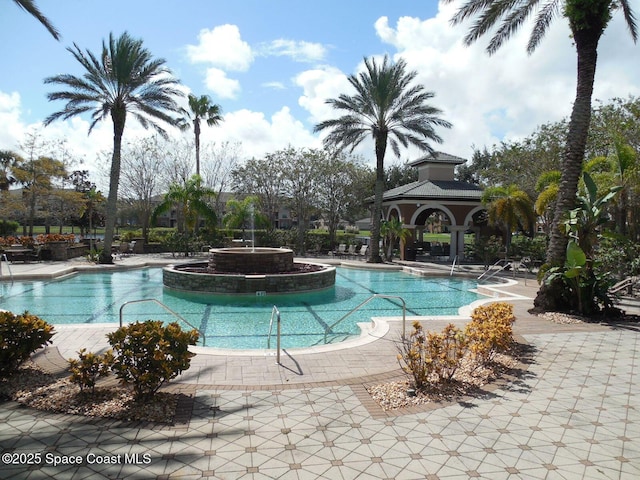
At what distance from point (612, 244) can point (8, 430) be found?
54.2 ft

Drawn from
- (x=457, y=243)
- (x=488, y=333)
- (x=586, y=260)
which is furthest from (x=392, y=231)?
(x=488, y=333)

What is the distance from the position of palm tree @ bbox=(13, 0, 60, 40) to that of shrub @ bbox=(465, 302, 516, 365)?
9032 mm

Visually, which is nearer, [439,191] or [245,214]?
[439,191]

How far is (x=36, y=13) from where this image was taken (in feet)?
26.2

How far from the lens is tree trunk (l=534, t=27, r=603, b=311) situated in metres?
10.6

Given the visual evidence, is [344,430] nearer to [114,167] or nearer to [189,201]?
[114,167]

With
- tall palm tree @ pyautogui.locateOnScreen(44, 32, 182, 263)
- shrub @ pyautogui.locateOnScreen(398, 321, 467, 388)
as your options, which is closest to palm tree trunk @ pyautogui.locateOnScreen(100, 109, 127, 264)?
tall palm tree @ pyautogui.locateOnScreen(44, 32, 182, 263)

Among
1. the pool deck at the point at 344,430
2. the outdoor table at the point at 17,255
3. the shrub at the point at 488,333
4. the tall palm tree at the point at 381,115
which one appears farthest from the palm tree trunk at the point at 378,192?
the outdoor table at the point at 17,255

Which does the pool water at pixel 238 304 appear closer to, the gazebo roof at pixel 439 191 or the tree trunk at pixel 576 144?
the tree trunk at pixel 576 144

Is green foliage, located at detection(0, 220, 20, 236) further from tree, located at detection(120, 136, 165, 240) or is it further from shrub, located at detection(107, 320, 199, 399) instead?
shrub, located at detection(107, 320, 199, 399)

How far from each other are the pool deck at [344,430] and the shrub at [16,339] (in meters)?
0.69

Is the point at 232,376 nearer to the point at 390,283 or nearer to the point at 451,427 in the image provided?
the point at 451,427

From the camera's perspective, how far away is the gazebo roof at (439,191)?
2695 cm

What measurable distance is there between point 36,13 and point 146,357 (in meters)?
6.84
